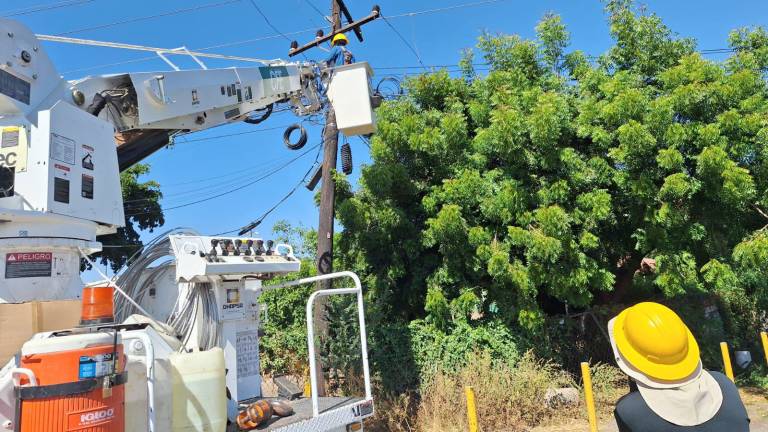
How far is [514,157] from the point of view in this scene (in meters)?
9.05

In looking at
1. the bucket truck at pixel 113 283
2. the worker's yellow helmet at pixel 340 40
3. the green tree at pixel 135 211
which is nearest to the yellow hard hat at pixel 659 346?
the bucket truck at pixel 113 283

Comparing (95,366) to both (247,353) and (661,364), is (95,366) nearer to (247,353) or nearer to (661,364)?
(247,353)

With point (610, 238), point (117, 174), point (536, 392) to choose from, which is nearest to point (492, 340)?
point (536, 392)

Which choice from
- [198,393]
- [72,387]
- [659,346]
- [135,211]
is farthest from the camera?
[135,211]

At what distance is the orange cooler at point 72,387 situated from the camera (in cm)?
303

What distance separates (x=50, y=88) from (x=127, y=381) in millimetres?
3023

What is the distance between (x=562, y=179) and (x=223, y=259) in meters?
6.07

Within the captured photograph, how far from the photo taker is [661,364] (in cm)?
223

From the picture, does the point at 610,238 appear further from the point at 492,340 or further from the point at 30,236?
the point at 30,236

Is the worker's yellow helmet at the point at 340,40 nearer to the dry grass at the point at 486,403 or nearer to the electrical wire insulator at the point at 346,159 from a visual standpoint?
the electrical wire insulator at the point at 346,159

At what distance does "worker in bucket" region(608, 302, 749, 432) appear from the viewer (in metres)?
2.20

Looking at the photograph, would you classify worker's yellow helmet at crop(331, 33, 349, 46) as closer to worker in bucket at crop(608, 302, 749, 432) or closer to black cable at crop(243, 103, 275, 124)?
black cable at crop(243, 103, 275, 124)

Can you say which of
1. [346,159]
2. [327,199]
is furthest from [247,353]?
[346,159]

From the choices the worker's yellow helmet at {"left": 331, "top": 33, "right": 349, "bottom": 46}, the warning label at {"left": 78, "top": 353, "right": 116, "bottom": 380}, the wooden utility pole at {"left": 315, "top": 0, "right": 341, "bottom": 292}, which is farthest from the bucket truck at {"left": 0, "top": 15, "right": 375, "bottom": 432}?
the worker's yellow helmet at {"left": 331, "top": 33, "right": 349, "bottom": 46}
